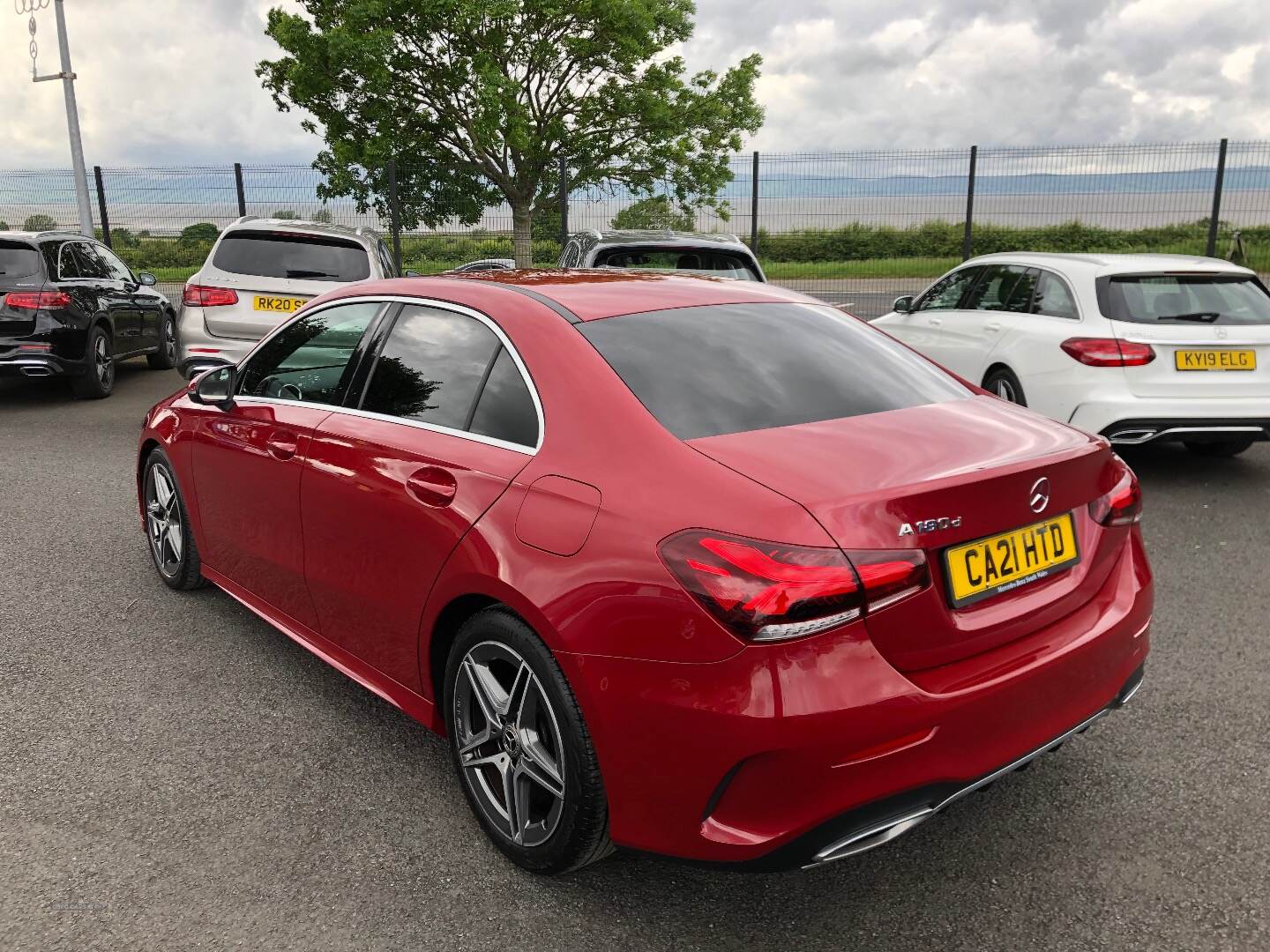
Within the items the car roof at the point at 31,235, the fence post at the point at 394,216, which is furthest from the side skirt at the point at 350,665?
the fence post at the point at 394,216

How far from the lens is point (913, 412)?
2.73 meters

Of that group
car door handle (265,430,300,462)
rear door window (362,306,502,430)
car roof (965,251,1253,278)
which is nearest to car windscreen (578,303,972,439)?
rear door window (362,306,502,430)

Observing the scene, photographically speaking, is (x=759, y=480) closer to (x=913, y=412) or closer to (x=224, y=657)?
(x=913, y=412)

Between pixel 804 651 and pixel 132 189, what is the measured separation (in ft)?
62.8

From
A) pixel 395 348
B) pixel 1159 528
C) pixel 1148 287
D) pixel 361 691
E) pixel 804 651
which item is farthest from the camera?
pixel 1148 287

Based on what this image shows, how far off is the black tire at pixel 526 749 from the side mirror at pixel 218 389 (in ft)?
6.04

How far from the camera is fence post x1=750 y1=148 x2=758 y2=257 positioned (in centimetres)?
1566

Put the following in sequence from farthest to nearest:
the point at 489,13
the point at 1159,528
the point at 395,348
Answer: the point at 489,13 → the point at 1159,528 → the point at 395,348

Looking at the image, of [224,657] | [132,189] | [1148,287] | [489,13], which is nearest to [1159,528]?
[1148,287]

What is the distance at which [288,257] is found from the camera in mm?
8766

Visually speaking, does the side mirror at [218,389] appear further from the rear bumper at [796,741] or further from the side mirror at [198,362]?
the side mirror at [198,362]

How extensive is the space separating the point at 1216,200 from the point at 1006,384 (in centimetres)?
964

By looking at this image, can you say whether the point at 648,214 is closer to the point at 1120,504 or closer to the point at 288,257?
the point at 288,257

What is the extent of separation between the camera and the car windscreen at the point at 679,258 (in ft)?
29.9
